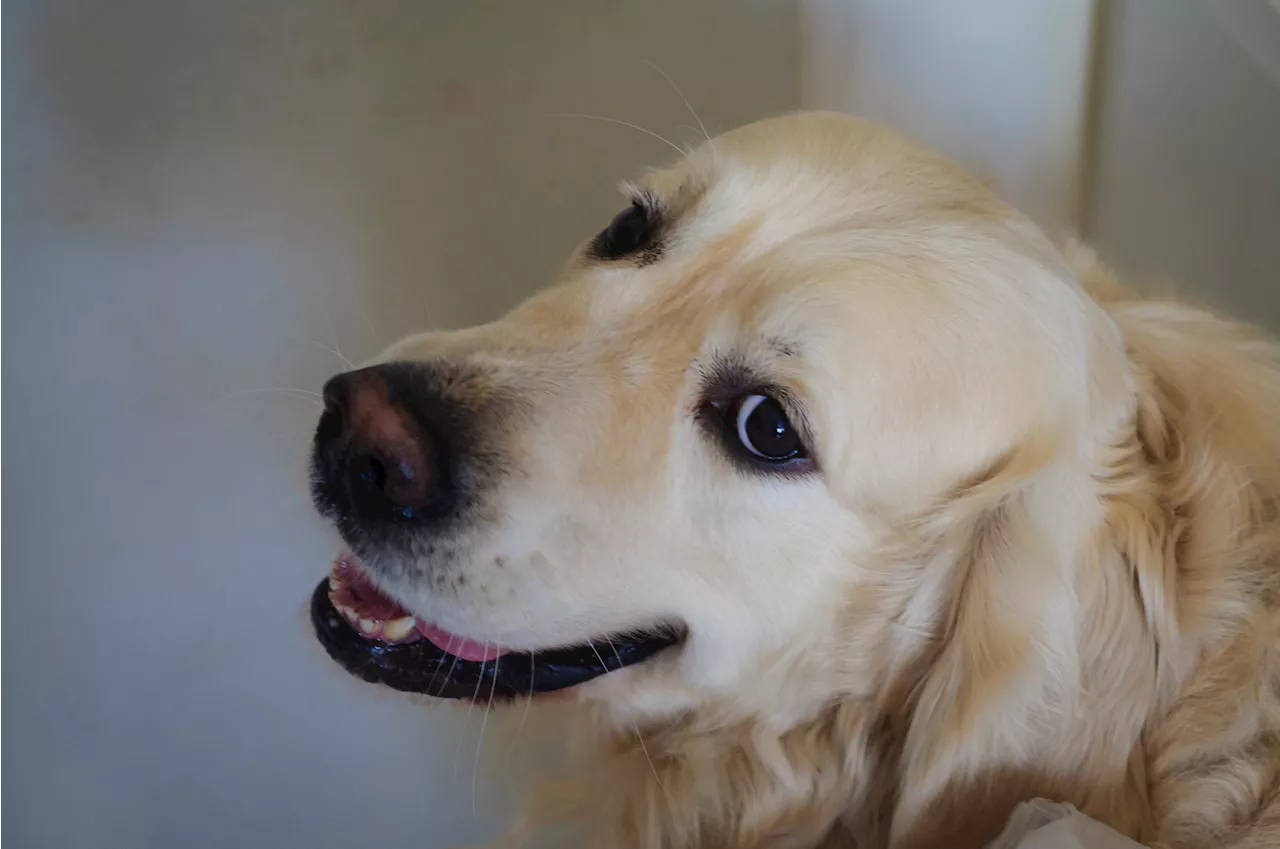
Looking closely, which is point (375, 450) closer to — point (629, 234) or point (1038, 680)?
point (629, 234)

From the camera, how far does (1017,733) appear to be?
0.92m

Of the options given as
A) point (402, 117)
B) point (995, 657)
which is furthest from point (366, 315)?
point (995, 657)

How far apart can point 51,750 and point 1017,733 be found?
156 centimetres

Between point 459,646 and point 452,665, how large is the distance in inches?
1.1

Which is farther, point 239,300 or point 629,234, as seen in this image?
point 239,300

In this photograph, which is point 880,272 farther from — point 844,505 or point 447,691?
point 447,691

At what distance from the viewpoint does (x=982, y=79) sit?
1791mm

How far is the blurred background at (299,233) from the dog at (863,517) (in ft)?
2.13

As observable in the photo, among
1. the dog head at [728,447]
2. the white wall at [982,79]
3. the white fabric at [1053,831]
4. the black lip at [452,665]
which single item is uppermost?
the white wall at [982,79]

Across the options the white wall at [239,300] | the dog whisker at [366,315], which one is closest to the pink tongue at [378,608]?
the white wall at [239,300]

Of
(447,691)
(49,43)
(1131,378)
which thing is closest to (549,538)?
(447,691)

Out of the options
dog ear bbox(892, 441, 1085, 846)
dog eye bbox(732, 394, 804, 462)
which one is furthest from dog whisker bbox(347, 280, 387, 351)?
dog ear bbox(892, 441, 1085, 846)

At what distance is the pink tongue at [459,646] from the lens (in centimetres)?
100

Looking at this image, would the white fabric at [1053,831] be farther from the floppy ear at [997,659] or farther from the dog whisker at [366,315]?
the dog whisker at [366,315]
